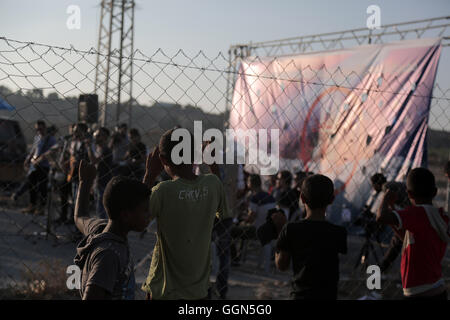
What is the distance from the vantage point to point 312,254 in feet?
8.77

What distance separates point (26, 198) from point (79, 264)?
10.2m

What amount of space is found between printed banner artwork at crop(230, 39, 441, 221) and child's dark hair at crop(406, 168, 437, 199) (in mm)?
4137

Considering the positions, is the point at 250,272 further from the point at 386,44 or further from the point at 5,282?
the point at 386,44

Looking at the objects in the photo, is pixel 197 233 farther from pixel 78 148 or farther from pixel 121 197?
pixel 78 148

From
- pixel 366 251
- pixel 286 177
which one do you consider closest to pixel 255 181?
pixel 286 177

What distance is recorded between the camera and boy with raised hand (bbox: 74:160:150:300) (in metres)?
2.04

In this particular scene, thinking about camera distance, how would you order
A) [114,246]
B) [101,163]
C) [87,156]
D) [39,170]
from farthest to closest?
1. [39,170]
2. [101,163]
3. [87,156]
4. [114,246]

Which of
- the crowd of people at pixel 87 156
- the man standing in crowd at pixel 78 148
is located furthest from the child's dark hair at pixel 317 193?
the man standing in crowd at pixel 78 148

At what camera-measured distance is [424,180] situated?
3252mm

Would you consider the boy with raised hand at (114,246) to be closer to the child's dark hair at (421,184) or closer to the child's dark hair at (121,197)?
the child's dark hair at (121,197)

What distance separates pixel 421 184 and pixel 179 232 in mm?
1684

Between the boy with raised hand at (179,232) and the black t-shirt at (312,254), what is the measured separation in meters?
0.48
